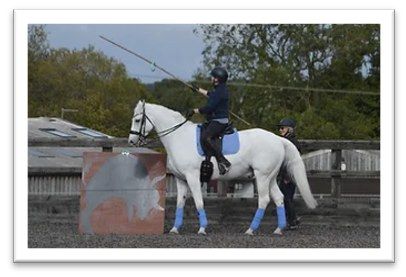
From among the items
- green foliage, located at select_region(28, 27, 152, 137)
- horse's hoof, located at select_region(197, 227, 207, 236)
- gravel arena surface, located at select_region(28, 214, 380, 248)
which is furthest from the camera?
green foliage, located at select_region(28, 27, 152, 137)

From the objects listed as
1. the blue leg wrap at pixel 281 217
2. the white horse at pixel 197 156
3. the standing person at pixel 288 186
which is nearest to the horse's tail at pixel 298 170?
the white horse at pixel 197 156

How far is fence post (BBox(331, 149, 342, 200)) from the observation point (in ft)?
43.3

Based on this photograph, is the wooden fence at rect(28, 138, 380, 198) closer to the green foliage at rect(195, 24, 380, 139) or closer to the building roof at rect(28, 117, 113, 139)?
the green foliage at rect(195, 24, 380, 139)

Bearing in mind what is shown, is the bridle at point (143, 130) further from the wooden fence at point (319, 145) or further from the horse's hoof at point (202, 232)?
the horse's hoof at point (202, 232)

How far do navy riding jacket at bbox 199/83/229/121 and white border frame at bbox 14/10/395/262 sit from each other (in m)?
1.36

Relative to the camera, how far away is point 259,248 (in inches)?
414

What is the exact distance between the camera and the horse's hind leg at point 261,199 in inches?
468

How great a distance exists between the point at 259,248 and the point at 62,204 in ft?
12.6

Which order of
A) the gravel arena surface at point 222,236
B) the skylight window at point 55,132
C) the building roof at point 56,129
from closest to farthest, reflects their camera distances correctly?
1. the gravel arena surface at point 222,236
2. the building roof at point 56,129
3. the skylight window at point 55,132

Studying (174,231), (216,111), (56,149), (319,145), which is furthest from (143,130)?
(56,149)

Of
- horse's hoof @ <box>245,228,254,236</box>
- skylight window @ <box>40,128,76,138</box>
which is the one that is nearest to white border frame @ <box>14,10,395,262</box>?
horse's hoof @ <box>245,228,254,236</box>

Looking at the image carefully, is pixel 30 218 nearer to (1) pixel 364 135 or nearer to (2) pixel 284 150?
(2) pixel 284 150
